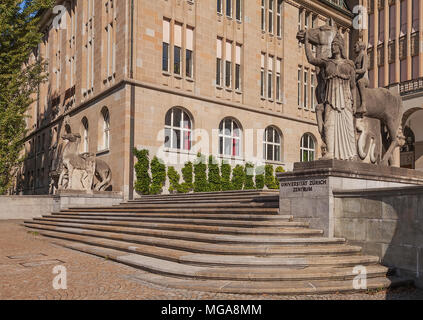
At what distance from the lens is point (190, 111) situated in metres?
26.8

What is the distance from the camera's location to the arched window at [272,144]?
31.2 meters

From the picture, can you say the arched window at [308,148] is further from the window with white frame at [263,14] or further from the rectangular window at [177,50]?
the rectangular window at [177,50]

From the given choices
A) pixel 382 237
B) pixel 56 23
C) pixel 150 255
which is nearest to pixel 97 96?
pixel 56 23

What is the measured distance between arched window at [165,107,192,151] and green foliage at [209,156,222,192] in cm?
177

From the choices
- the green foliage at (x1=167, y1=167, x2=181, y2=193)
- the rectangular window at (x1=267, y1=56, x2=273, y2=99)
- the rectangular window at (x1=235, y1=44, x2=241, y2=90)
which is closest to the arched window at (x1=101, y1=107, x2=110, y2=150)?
the green foliage at (x1=167, y1=167, x2=181, y2=193)

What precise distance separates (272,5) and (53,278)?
29.7m

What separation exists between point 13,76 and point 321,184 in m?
20.5

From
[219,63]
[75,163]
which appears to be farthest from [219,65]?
[75,163]

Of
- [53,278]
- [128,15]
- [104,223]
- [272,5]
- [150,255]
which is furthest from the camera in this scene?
[272,5]

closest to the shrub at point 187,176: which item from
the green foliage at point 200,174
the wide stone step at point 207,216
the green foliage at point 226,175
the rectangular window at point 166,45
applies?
the green foliage at point 200,174

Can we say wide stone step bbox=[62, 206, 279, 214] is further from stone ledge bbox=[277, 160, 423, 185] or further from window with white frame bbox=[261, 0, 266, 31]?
window with white frame bbox=[261, 0, 266, 31]

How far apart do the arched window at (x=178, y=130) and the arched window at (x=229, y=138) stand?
2.76m

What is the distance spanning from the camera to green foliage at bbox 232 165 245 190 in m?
28.0

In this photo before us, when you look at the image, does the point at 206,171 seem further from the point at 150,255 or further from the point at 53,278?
the point at 53,278
